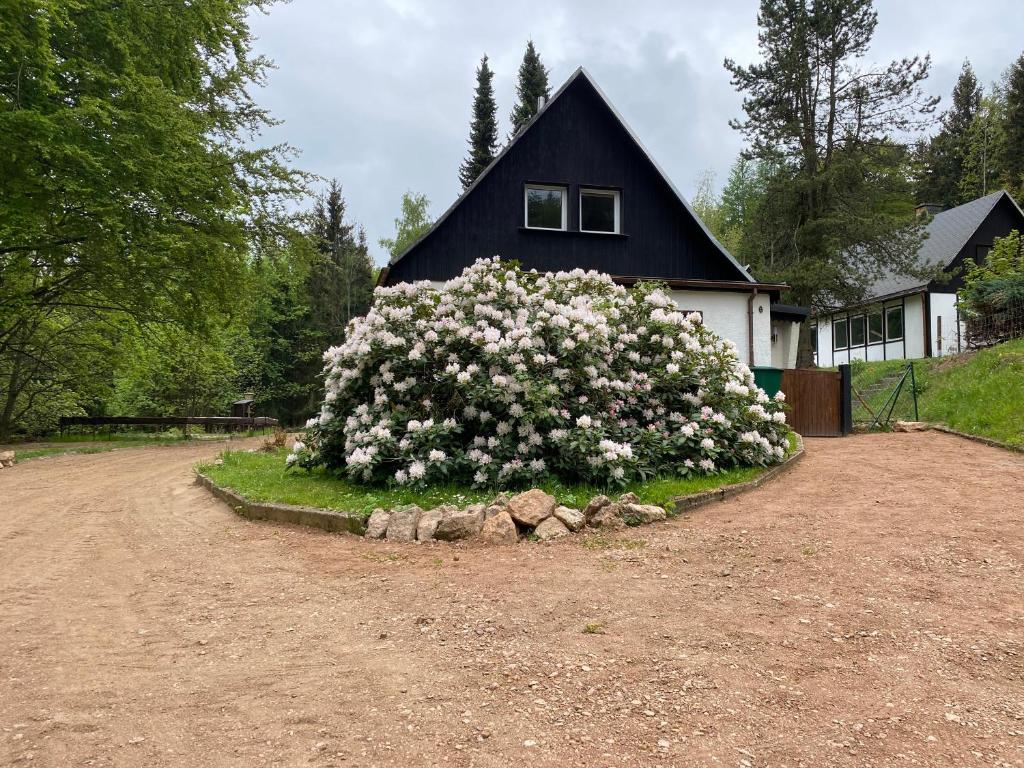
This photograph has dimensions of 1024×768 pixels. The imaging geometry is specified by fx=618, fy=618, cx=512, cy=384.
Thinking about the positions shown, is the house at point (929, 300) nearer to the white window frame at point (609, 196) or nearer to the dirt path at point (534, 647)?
the white window frame at point (609, 196)

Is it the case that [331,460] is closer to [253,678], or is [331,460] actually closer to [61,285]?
[253,678]

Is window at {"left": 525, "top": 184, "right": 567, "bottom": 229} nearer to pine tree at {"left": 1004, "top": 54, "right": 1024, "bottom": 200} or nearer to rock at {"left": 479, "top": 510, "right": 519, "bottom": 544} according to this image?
rock at {"left": 479, "top": 510, "right": 519, "bottom": 544}

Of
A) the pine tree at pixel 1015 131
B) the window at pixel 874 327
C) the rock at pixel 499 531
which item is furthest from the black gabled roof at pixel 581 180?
the pine tree at pixel 1015 131

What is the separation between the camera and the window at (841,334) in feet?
101

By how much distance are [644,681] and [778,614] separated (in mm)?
1151

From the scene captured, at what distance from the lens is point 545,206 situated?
1537cm

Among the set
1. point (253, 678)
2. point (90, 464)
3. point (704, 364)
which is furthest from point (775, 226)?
point (253, 678)

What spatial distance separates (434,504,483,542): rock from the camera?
5.30 meters

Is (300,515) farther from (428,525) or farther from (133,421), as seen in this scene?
(133,421)

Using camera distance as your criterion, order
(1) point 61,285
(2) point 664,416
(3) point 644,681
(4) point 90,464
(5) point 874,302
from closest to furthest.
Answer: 1. (3) point 644,681
2. (2) point 664,416
3. (4) point 90,464
4. (1) point 61,285
5. (5) point 874,302

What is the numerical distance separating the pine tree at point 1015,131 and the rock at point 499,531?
1650 inches

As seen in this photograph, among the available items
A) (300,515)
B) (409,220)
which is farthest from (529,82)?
(300,515)

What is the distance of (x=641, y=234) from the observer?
51.2 ft

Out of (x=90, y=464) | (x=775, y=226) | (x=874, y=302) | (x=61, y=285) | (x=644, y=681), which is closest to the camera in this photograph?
(x=644, y=681)
